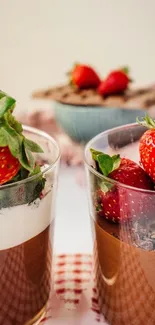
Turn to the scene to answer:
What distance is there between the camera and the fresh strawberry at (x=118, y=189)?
62cm

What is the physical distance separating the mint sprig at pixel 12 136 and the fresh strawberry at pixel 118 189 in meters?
0.09

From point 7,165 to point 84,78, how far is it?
30.8 inches

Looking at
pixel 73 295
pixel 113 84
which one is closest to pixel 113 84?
pixel 113 84

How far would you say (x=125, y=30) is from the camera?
2381 millimetres

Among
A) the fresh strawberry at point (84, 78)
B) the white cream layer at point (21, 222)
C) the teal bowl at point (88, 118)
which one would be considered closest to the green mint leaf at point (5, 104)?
the white cream layer at point (21, 222)

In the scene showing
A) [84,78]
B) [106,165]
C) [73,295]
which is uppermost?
[84,78]

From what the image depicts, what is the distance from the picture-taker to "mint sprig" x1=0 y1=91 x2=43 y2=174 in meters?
0.60

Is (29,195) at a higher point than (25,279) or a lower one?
higher

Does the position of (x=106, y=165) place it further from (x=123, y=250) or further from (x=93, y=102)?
(x=93, y=102)

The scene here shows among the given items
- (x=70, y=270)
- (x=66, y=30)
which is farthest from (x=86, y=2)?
(x=70, y=270)

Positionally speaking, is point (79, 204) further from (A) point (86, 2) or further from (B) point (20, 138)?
(A) point (86, 2)

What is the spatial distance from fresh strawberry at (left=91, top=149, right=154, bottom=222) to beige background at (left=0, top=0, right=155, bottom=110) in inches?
68.5

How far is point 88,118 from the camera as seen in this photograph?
126cm

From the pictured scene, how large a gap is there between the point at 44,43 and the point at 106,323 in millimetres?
1800
